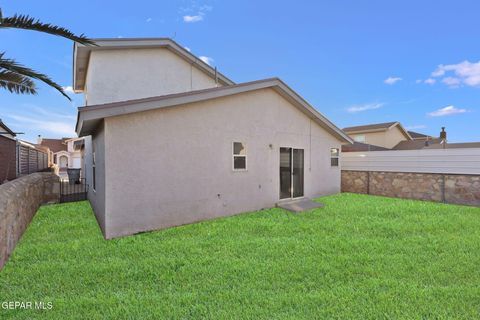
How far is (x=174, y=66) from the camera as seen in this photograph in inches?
477

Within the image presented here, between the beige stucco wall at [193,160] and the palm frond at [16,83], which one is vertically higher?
the palm frond at [16,83]

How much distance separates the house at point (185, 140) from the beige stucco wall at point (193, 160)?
0.03 meters

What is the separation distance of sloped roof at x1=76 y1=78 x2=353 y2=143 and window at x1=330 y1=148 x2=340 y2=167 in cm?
98

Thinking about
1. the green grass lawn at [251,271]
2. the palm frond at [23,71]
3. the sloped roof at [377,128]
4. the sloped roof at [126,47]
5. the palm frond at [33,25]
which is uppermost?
Answer: the sloped roof at [126,47]

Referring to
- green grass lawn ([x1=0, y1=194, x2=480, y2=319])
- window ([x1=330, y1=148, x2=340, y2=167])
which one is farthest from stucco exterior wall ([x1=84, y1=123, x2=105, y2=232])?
window ([x1=330, y1=148, x2=340, y2=167])

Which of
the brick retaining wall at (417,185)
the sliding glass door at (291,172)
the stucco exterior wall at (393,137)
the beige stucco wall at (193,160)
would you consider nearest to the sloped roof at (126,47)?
the beige stucco wall at (193,160)

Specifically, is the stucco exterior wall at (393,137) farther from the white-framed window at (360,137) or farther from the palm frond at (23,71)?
the palm frond at (23,71)

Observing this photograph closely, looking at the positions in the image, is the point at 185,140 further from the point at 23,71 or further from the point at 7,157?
the point at 7,157

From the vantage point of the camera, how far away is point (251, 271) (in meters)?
4.20

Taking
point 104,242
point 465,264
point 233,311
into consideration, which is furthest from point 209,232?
point 465,264

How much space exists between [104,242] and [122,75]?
7.89m

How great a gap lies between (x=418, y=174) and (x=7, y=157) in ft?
63.6

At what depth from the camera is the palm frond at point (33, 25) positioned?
4826 mm

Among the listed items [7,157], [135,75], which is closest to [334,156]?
[135,75]
